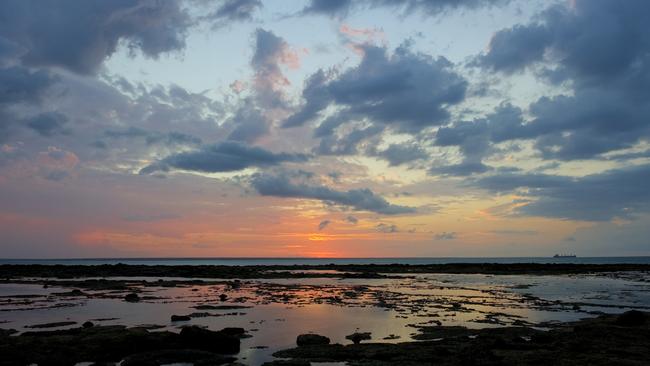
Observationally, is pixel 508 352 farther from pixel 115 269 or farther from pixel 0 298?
pixel 115 269

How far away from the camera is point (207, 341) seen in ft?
75.4

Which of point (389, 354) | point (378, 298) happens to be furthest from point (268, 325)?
point (378, 298)

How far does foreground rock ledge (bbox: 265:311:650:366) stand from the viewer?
19.9m

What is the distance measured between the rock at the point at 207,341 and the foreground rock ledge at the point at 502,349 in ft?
7.89

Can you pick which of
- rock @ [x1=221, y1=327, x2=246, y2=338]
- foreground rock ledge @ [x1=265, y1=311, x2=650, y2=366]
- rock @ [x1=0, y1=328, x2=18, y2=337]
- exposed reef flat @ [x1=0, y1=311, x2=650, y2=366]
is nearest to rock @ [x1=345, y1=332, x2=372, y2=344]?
exposed reef flat @ [x1=0, y1=311, x2=650, y2=366]

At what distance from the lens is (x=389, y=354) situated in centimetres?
2172

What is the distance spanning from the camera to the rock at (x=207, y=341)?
899 inches

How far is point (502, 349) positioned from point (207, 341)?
13677 mm

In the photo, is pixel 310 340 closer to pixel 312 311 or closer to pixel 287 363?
pixel 287 363

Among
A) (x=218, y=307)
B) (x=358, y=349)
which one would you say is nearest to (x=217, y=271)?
(x=218, y=307)

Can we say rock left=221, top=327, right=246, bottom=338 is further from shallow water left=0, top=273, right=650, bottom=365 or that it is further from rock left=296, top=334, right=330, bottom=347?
rock left=296, top=334, right=330, bottom=347

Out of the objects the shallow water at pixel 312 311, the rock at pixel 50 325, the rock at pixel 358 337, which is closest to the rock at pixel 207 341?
the shallow water at pixel 312 311

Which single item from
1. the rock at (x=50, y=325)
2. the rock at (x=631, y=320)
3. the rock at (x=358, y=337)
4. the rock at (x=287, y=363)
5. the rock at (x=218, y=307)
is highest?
the rock at (x=631, y=320)

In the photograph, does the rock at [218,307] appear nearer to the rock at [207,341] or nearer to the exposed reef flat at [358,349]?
the exposed reef flat at [358,349]
